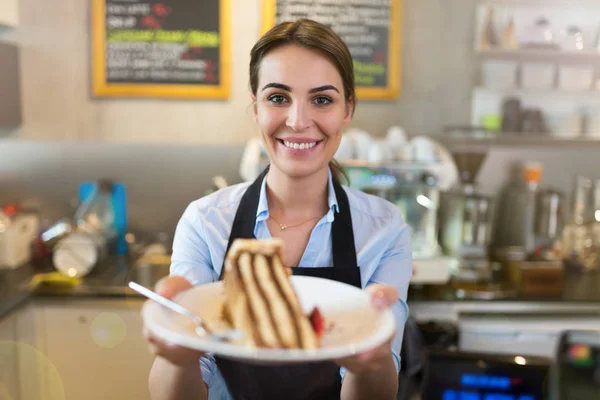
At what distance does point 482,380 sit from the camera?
166 cm

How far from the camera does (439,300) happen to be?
6.50 ft

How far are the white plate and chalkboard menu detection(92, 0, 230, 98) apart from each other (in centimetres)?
177

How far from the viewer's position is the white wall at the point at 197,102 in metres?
2.40

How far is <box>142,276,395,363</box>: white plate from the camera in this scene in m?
0.61

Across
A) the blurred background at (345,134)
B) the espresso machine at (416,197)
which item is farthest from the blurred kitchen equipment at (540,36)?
the espresso machine at (416,197)

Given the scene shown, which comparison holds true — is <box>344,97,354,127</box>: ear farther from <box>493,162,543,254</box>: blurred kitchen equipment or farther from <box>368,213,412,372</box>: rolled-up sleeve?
<box>493,162,543,254</box>: blurred kitchen equipment

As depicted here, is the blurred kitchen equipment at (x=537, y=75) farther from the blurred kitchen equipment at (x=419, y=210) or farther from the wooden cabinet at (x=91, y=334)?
the wooden cabinet at (x=91, y=334)

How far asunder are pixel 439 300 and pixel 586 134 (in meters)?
1.11

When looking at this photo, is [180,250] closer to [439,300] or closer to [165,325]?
[165,325]

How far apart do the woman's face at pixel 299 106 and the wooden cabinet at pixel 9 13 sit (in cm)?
179

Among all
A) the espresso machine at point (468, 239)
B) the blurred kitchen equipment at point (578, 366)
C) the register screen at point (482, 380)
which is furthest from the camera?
the espresso machine at point (468, 239)

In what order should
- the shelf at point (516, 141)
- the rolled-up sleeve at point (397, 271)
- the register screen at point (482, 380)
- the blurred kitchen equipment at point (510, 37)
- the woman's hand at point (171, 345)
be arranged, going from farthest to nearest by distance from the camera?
the shelf at point (516, 141), the blurred kitchen equipment at point (510, 37), the register screen at point (482, 380), the rolled-up sleeve at point (397, 271), the woman's hand at point (171, 345)

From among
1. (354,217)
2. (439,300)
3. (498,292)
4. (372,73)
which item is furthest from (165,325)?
(372,73)

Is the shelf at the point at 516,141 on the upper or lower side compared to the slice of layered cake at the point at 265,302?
upper
